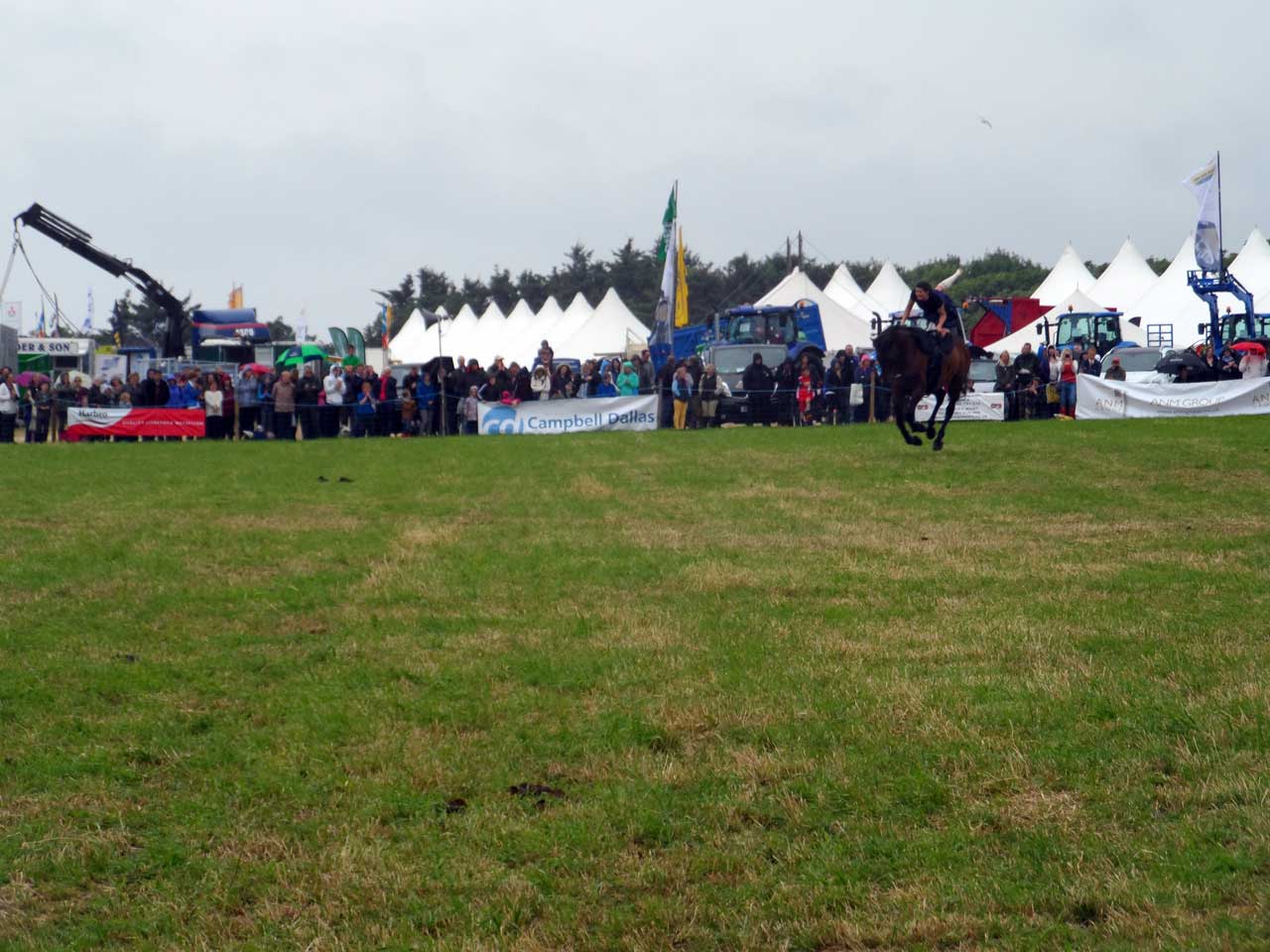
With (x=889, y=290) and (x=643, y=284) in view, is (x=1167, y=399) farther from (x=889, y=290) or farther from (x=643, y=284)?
(x=643, y=284)

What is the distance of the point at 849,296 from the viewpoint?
213 feet

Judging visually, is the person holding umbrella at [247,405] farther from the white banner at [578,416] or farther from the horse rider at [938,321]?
the horse rider at [938,321]

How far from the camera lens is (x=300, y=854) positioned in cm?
487

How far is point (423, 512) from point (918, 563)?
19.5 feet

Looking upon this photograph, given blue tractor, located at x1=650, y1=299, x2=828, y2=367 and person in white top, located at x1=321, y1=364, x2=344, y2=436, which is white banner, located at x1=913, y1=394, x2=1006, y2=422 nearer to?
blue tractor, located at x1=650, y1=299, x2=828, y2=367

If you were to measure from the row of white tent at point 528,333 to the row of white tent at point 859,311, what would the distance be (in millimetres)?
50

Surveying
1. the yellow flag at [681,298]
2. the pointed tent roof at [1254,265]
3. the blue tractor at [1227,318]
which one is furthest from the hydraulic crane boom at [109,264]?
the pointed tent roof at [1254,265]

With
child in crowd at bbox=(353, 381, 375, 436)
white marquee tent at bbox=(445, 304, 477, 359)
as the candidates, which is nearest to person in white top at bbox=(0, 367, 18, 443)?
child in crowd at bbox=(353, 381, 375, 436)

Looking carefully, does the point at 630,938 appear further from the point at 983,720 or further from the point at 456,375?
the point at 456,375

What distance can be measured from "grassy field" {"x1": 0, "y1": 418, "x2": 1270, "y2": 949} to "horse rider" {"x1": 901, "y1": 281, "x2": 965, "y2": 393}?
5897 millimetres

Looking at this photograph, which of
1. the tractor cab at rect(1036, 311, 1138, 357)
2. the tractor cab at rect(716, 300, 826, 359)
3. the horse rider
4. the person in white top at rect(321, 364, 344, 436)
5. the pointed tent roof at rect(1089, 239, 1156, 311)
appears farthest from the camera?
the pointed tent roof at rect(1089, 239, 1156, 311)

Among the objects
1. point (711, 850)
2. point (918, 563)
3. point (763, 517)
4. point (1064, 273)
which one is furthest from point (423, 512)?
point (1064, 273)

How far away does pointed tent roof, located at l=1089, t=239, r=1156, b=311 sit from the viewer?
194ft

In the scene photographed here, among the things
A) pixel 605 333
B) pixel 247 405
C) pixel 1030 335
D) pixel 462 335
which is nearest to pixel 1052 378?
pixel 247 405
